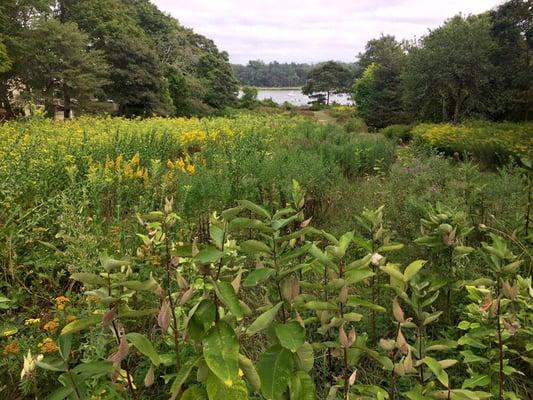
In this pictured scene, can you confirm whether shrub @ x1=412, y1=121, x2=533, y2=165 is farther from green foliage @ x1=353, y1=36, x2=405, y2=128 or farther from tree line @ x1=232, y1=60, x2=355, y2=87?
tree line @ x1=232, y1=60, x2=355, y2=87

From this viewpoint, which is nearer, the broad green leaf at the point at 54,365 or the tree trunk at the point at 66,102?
the broad green leaf at the point at 54,365

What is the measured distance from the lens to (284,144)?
7.92 m

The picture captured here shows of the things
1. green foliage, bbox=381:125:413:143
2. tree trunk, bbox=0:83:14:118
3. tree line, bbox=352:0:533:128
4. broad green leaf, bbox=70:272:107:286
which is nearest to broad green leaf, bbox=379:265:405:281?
broad green leaf, bbox=70:272:107:286

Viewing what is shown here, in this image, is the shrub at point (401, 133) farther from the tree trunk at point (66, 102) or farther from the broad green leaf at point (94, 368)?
the broad green leaf at point (94, 368)

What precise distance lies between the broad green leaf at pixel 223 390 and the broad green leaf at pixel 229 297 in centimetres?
14

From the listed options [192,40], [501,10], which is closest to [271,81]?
[192,40]

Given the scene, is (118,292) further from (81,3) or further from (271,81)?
(271,81)

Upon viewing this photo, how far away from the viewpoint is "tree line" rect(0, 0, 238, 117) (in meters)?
21.0

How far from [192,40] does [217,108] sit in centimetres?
1123

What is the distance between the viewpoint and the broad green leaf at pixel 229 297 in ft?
2.78

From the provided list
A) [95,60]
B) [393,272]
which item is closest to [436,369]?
[393,272]

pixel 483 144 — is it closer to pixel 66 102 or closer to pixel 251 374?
pixel 251 374

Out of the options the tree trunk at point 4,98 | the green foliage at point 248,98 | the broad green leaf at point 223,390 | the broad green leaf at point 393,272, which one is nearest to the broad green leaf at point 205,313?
the broad green leaf at point 223,390

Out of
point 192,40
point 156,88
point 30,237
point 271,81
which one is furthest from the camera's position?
point 271,81
